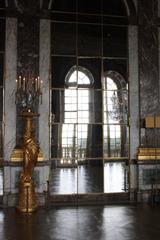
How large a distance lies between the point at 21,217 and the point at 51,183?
1.80 m

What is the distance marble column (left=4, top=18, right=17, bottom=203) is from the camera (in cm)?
957

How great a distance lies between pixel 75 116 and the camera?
401 inches

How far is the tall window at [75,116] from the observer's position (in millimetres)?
10078

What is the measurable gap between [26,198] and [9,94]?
265cm

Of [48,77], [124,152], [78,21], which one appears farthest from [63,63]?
[124,152]

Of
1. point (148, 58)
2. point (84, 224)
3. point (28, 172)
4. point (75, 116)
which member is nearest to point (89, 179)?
point (75, 116)

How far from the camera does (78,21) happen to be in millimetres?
10391

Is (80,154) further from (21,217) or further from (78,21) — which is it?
(78,21)

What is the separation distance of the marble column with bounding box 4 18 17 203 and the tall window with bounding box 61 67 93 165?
1361 millimetres

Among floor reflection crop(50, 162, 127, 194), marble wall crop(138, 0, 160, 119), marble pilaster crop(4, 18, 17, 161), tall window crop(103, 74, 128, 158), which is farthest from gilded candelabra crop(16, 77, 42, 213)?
marble wall crop(138, 0, 160, 119)

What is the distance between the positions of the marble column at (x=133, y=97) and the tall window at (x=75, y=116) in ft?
3.84

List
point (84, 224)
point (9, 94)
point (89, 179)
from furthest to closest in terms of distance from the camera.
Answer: point (89, 179), point (9, 94), point (84, 224)

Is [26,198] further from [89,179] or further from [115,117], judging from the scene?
[115,117]

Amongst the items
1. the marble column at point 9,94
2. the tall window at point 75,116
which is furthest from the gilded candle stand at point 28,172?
the tall window at point 75,116
